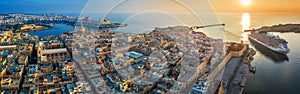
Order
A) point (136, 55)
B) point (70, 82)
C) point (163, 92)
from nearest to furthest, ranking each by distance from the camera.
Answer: point (163, 92), point (70, 82), point (136, 55)

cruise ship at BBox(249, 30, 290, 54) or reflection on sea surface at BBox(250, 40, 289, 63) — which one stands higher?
cruise ship at BBox(249, 30, 290, 54)

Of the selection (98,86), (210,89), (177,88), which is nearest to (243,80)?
(210,89)

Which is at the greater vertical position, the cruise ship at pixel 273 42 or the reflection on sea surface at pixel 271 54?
the cruise ship at pixel 273 42

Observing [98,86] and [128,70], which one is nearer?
[98,86]

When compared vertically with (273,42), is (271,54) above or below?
below

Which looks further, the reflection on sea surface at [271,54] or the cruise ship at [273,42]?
the cruise ship at [273,42]

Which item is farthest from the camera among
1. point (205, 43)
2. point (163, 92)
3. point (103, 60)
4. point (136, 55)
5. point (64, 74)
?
point (205, 43)

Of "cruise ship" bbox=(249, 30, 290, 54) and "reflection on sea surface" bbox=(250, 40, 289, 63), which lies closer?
"reflection on sea surface" bbox=(250, 40, 289, 63)

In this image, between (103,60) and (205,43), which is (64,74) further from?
(205,43)

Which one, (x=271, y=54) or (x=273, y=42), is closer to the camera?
(x=271, y=54)

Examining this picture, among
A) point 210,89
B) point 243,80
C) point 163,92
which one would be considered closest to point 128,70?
point 163,92

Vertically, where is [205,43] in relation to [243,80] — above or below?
above
